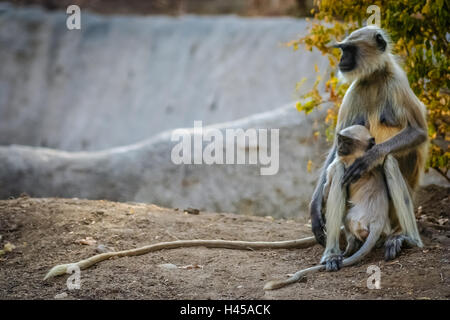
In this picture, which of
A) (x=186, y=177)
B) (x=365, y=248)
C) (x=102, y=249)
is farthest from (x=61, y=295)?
(x=186, y=177)

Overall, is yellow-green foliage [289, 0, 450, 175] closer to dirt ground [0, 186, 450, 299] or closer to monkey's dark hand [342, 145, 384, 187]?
dirt ground [0, 186, 450, 299]

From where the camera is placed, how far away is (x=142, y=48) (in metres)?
18.4

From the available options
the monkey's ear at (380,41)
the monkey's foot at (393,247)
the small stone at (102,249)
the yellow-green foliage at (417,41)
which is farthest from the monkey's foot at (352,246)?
the small stone at (102,249)

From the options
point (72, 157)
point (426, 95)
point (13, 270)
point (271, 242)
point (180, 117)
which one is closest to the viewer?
point (13, 270)

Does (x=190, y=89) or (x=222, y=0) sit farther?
(x=222, y=0)

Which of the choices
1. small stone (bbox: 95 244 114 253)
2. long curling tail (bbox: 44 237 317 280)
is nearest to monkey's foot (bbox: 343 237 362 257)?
long curling tail (bbox: 44 237 317 280)

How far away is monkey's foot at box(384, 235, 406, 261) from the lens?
4762 millimetres

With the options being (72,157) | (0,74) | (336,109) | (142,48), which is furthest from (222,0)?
(336,109)

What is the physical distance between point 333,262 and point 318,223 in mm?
557

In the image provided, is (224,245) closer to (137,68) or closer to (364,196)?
(364,196)

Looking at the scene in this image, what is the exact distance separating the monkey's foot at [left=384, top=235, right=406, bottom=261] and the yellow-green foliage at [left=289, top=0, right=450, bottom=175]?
1.86m

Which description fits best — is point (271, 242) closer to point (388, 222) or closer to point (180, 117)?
point (388, 222)

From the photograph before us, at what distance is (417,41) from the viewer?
6047mm

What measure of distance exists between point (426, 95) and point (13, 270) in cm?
451
